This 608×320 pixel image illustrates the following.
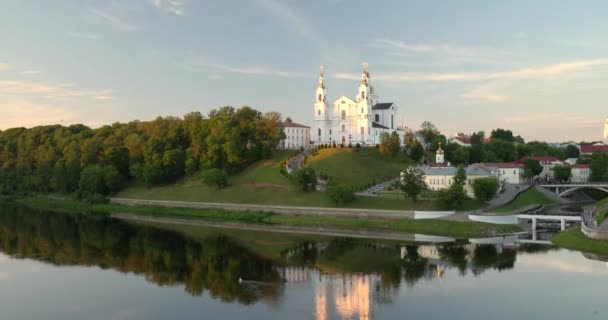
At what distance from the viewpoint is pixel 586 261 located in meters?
38.1

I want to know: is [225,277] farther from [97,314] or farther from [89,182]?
[89,182]

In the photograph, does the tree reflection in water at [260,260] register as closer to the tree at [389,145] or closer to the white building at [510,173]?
the white building at [510,173]

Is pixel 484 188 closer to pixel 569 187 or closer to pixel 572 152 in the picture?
pixel 569 187

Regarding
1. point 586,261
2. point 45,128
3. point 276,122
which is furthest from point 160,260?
point 45,128

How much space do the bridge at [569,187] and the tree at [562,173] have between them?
18.3 feet

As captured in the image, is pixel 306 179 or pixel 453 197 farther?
pixel 306 179

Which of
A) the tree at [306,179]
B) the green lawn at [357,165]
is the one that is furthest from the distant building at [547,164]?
the tree at [306,179]

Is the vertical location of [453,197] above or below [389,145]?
below

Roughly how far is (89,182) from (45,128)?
29.5 meters

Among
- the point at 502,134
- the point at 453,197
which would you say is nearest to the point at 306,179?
the point at 453,197

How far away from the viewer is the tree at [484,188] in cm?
5428

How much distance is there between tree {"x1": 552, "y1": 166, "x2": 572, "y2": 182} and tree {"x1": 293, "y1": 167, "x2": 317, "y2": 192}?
36.3 meters

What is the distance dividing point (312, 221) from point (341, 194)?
4035 mm

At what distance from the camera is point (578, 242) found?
42.4m
